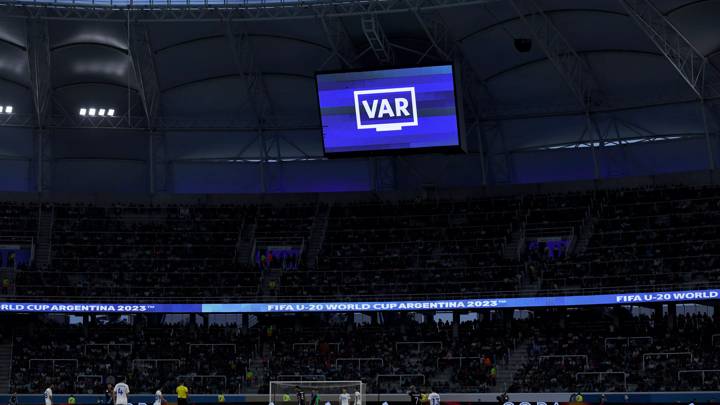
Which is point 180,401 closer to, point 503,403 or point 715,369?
point 503,403

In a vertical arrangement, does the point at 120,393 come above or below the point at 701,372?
above

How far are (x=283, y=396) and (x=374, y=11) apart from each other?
18690 millimetres

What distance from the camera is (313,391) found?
47.7 metres

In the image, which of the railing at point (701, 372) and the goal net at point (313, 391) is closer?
the goal net at point (313, 391)

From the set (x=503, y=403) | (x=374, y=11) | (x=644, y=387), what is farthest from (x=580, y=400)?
(x=374, y=11)

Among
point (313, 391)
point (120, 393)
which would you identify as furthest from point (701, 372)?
point (120, 393)

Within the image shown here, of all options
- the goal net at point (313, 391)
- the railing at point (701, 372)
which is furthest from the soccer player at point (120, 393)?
the railing at point (701, 372)

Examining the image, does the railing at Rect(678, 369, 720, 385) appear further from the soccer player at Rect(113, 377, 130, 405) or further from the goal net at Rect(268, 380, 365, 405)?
the soccer player at Rect(113, 377, 130, 405)

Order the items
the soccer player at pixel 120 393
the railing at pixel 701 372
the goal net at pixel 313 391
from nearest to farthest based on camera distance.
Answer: the soccer player at pixel 120 393 → the goal net at pixel 313 391 → the railing at pixel 701 372

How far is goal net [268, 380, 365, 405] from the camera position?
155 ft

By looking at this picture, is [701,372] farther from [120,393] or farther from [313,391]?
[120,393]

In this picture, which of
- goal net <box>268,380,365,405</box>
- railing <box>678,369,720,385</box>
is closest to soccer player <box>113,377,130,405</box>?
goal net <box>268,380,365,405</box>

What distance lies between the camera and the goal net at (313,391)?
155 ft

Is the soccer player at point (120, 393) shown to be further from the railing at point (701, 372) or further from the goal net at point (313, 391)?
the railing at point (701, 372)
